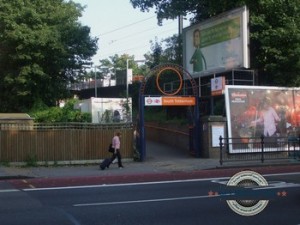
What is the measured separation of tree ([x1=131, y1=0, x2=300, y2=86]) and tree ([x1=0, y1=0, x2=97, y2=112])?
12.6 meters

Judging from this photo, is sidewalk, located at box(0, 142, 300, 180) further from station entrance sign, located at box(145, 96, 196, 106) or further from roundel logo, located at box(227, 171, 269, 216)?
roundel logo, located at box(227, 171, 269, 216)

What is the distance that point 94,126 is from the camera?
81.2 feet

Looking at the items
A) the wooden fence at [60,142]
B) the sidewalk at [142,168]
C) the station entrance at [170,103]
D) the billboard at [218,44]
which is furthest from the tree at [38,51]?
the sidewalk at [142,168]

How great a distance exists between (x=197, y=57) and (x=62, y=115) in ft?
31.5

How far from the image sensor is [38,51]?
124 ft

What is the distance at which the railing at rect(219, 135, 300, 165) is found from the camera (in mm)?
23984

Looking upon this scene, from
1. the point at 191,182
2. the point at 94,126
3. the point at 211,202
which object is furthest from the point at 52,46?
the point at 211,202

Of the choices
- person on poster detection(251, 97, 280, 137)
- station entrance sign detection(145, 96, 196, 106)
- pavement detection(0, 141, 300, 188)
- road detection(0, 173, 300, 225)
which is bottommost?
pavement detection(0, 141, 300, 188)

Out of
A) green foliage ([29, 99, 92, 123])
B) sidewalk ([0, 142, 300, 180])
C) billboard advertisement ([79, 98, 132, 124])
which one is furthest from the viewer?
billboard advertisement ([79, 98, 132, 124])

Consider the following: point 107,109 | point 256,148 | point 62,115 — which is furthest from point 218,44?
point 62,115

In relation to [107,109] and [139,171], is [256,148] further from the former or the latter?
[107,109]

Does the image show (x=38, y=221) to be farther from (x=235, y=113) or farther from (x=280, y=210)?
(x=235, y=113)

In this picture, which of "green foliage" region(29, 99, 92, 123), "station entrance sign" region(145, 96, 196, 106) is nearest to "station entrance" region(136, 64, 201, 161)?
"station entrance sign" region(145, 96, 196, 106)

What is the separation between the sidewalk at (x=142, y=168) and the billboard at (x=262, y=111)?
228cm
